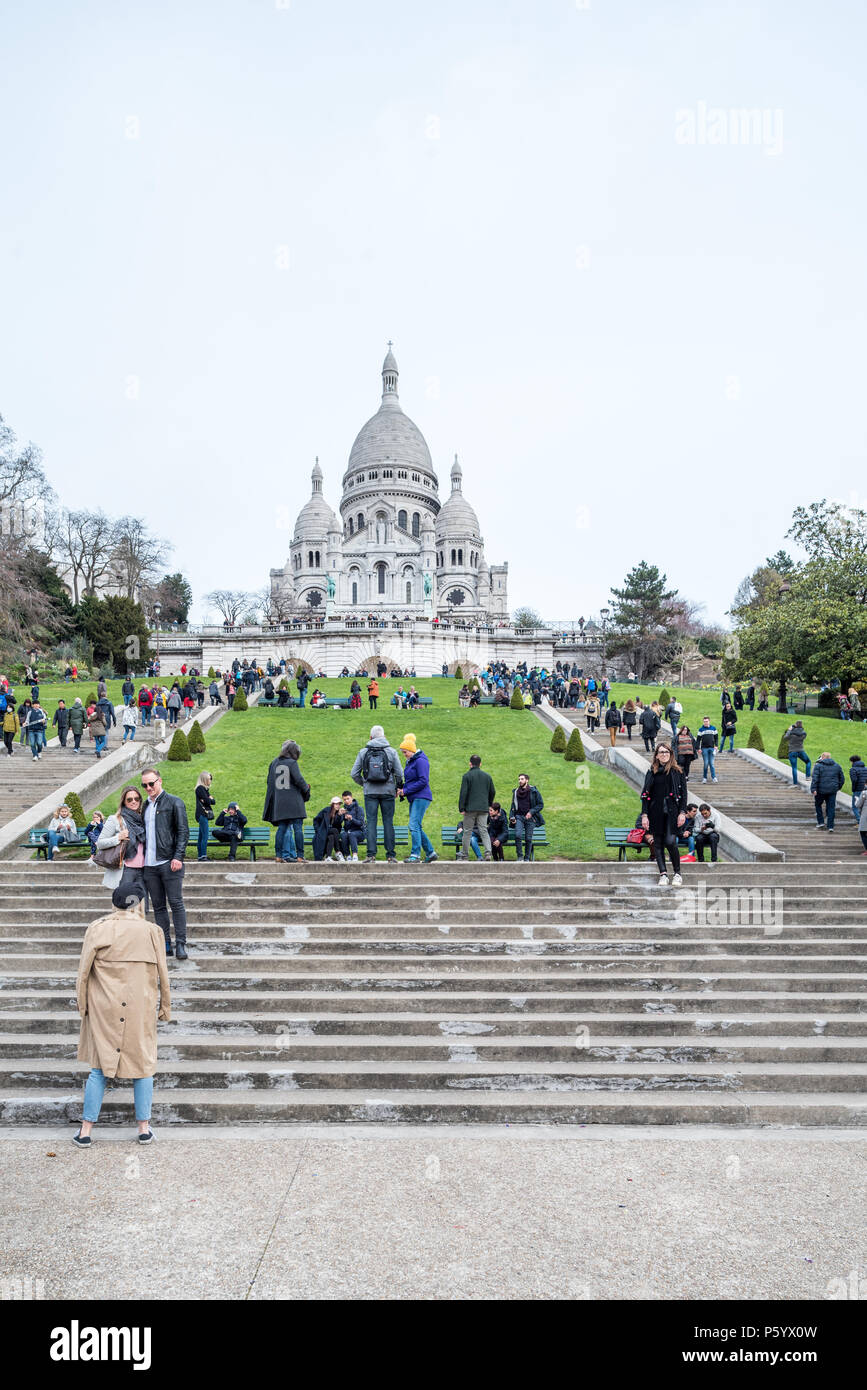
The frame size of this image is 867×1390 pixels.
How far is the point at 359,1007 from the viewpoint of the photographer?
755 centimetres

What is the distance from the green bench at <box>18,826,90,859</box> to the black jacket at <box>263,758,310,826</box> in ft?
12.5

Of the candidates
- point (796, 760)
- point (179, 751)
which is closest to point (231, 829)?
point (179, 751)

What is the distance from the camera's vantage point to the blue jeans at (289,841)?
11.1 metres

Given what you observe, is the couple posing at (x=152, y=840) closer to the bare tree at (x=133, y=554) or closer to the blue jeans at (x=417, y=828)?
the blue jeans at (x=417, y=828)

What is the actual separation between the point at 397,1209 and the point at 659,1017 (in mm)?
3394

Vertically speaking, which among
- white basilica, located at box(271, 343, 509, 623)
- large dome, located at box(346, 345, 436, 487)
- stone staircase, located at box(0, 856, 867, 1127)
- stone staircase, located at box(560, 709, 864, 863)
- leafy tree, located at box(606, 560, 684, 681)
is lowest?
stone staircase, located at box(0, 856, 867, 1127)

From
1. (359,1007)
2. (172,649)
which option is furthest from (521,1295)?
(172,649)

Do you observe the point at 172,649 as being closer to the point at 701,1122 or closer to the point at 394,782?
A: the point at 394,782

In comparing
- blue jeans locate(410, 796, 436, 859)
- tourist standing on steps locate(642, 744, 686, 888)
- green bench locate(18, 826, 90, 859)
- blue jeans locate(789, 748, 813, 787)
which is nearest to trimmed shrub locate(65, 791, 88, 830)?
green bench locate(18, 826, 90, 859)

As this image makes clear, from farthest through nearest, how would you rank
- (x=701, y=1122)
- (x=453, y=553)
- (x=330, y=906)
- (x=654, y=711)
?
(x=453, y=553) → (x=654, y=711) → (x=330, y=906) → (x=701, y=1122)

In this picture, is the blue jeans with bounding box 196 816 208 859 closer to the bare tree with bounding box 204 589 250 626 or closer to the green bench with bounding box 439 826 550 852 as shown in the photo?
the green bench with bounding box 439 826 550 852

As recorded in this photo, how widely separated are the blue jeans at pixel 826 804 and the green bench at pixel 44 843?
11526mm

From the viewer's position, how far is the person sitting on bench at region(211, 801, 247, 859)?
1218 cm
